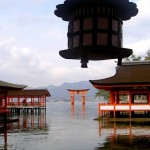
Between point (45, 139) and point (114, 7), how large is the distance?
62.6 feet

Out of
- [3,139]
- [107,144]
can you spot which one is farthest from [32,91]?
[107,144]

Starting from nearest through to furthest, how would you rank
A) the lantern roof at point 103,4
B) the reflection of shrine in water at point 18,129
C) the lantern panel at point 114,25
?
the lantern roof at point 103,4 → the lantern panel at point 114,25 → the reflection of shrine in water at point 18,129

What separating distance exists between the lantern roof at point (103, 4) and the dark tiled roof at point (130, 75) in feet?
103

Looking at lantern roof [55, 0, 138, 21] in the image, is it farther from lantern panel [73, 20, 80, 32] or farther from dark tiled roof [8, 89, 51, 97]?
dark tiled roof [8, 89, 51, 97]

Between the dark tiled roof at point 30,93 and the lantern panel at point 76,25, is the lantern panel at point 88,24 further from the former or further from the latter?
the dark tiled roof at point 30,93

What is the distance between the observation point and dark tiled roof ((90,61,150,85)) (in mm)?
37219

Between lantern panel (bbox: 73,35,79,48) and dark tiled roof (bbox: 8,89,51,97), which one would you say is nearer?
lantern panel (bbox: 73,35,79,48)

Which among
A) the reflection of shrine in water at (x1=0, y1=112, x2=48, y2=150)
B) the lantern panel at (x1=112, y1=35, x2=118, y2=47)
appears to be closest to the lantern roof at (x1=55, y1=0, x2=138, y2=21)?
the lantern panel at (x1=112, y1=35, x2=118, y2=47)

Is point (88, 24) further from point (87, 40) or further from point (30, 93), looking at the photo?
point (30, 93)

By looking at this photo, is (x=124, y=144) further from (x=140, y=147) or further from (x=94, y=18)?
(x=94, y=18)

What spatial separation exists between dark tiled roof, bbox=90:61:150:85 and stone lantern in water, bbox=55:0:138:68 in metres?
31.3

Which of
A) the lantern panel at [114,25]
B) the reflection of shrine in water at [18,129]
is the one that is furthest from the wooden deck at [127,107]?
the lantern panel at [114,25]

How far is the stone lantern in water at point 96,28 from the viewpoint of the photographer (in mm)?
5547

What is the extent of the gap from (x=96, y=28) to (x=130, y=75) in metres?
34.4
